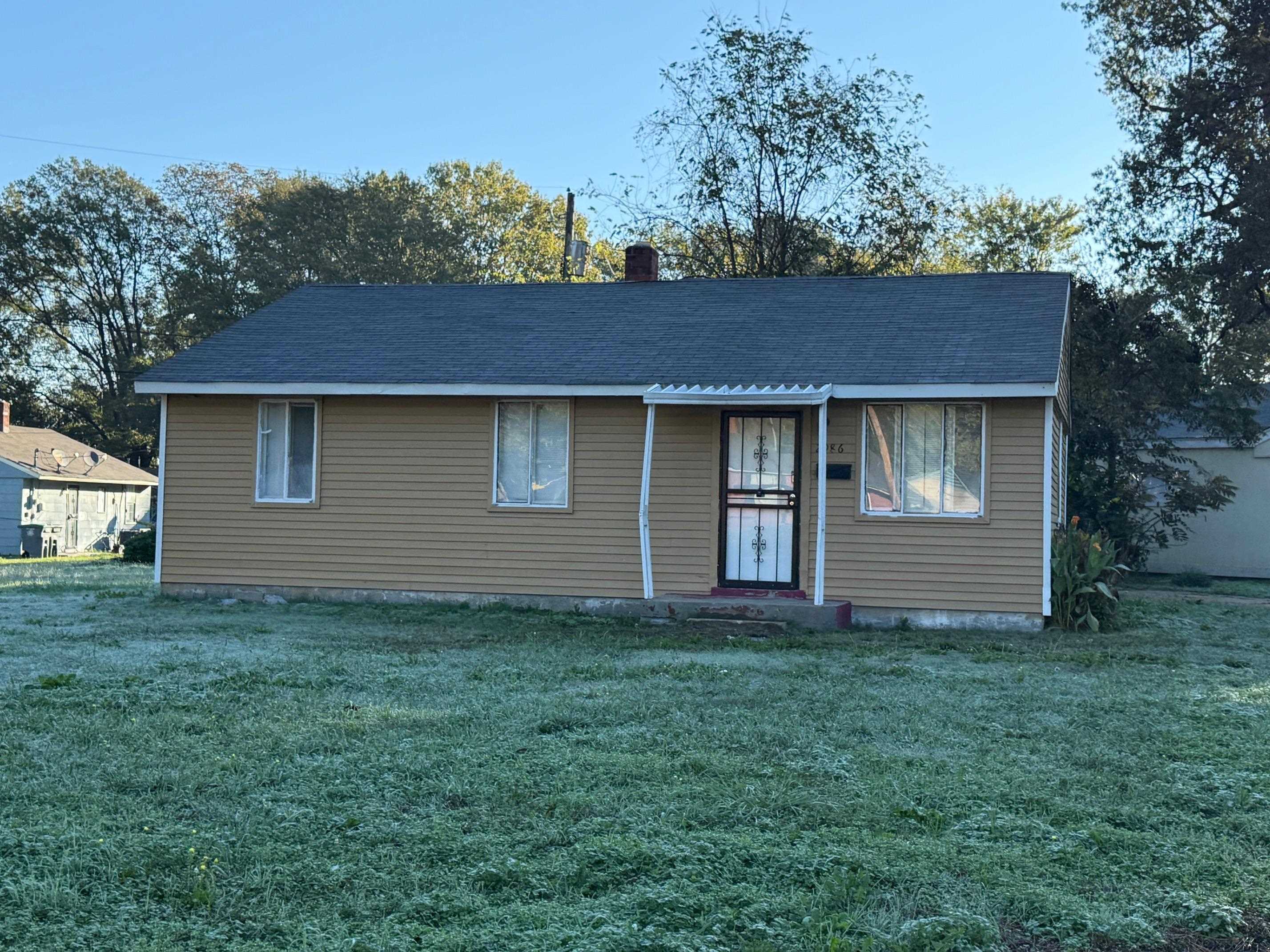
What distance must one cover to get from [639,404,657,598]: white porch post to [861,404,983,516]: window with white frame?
2.16 m

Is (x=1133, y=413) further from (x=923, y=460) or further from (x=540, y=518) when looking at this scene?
(x=540, y=518)

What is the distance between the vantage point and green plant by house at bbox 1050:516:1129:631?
38.7ft

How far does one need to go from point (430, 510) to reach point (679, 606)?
3.11m

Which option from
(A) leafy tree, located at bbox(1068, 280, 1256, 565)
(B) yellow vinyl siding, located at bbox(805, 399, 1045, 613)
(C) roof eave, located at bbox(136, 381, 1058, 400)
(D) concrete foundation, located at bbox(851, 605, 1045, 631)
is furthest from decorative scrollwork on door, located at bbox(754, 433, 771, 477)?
(A) leafy tree, located at bbox(1068, 280, 1256, 565)

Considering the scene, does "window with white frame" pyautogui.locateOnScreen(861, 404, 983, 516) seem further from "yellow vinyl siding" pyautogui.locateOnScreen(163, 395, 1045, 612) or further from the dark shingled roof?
the dark shingled roof

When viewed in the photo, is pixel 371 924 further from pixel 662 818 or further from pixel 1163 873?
pixel 1163 873

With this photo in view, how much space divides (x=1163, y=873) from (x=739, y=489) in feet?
27.8

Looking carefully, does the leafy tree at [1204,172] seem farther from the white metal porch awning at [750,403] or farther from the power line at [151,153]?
the power line at [151,153]

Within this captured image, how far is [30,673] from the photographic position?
794 centimetres

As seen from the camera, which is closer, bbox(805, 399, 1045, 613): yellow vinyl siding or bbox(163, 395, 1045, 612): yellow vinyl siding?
bbox(805, 399, 1045, 613): yellow vinyl siding

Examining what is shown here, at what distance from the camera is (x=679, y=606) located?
38.8ft

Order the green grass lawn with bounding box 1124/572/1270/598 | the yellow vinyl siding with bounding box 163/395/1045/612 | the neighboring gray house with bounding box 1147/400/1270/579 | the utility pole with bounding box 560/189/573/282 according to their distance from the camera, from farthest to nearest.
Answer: the utility pole with bounding box 560/189/573/282, the neighboring gray house with bounding box 1147/400/1270/579, the green grass lawn with bounding box 1124/572/1270/598, the yellow vinyl siding with bounding box 163/395/1045/612

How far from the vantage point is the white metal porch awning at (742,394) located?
11.3 meters

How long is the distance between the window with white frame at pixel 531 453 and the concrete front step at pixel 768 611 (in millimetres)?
1954
